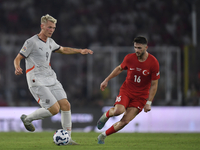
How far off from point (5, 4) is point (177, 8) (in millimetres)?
7397

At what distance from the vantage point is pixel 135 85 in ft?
20.4

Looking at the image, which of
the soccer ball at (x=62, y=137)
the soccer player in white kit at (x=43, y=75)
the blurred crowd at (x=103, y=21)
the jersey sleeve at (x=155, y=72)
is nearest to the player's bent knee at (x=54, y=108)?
the soccer player in white kit at (x=43, y=75)

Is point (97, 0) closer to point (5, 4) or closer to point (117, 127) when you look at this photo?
point (5, 4)

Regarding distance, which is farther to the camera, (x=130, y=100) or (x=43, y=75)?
(x=130, y=100)

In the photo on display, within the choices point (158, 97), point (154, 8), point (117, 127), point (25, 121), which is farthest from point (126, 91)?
point (154, 8)

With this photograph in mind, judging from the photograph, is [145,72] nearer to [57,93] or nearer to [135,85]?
[135,85]

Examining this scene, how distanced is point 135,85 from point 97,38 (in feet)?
29.3

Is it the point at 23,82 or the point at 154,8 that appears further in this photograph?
the point at 154,8

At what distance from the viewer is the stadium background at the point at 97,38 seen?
11555 mm

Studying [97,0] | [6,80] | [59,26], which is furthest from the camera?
[97,0]

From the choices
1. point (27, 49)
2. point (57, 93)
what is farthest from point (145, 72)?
point (27, 49)

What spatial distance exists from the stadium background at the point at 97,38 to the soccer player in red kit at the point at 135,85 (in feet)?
14.5

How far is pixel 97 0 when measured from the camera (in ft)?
53.4

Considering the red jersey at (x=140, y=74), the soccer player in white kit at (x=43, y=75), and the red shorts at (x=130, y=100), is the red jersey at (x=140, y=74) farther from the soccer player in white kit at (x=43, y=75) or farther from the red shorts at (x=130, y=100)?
the soccer player in white kit at (x=43, y=75)
